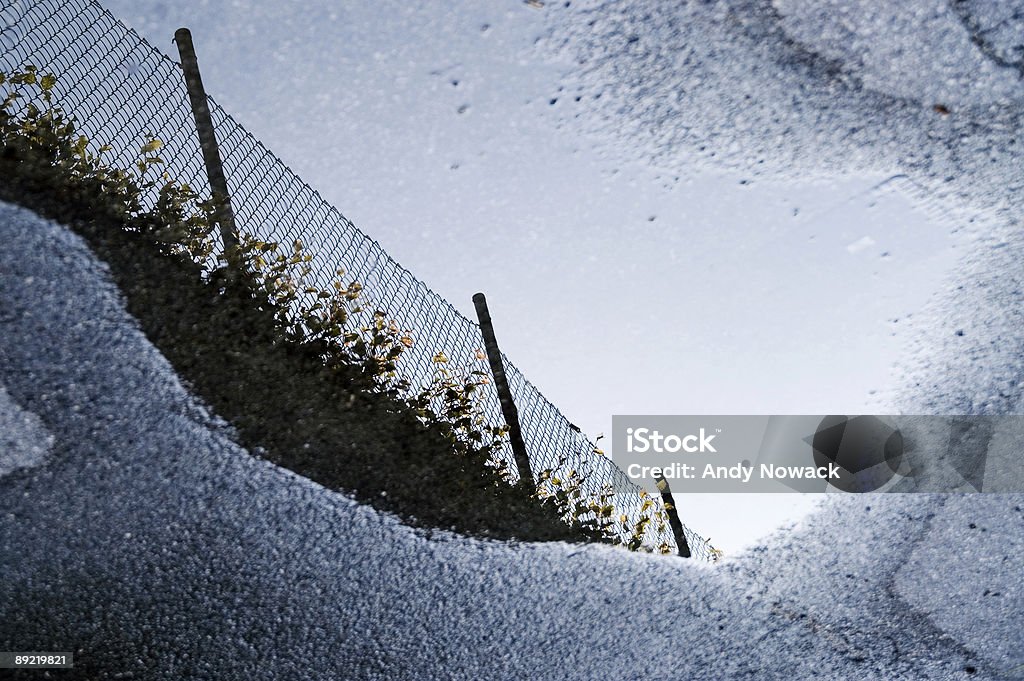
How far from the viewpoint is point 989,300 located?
3.38m

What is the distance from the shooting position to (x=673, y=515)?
482cm

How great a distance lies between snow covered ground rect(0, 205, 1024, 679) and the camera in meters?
2.67

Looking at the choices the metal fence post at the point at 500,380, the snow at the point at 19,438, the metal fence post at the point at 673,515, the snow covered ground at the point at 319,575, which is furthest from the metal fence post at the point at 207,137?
the metal fence post at the point at 673,515

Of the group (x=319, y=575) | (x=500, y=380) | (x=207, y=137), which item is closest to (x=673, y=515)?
(x=500, y=380)

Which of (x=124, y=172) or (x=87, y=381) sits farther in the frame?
(x=124, y=172)

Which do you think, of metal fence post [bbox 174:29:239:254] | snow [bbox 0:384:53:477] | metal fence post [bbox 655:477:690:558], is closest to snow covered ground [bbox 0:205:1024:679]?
snow [bbox 0:384:53:477]

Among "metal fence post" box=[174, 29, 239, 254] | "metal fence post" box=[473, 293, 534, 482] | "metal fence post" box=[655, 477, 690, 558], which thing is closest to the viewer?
"metal fence post" box=[174, 29, 239, 254]

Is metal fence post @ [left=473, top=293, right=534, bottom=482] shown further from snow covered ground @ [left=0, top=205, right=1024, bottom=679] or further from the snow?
the snow

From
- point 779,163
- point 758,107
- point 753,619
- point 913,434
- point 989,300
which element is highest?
point 758,107

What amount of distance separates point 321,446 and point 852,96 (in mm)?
2971

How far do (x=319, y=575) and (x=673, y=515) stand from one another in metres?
2.68

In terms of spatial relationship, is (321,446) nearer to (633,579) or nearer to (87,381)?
(87,381)

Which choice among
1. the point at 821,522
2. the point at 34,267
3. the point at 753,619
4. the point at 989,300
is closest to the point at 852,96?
the point at 989,300

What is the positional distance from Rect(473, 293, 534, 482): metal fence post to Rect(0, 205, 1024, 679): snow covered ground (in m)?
0.86
